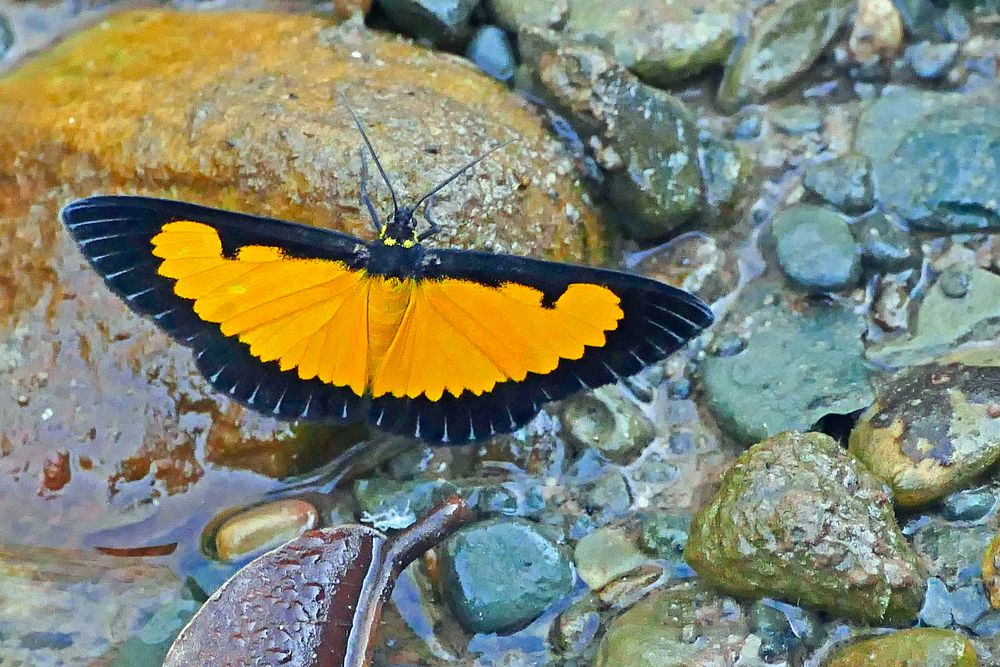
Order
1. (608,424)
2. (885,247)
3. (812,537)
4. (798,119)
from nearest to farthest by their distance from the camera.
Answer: (812,537) → (608,424) → (885,247) → (798,119)

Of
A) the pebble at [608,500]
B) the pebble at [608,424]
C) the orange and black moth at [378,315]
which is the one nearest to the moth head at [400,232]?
the orange and black moth at [378,315]

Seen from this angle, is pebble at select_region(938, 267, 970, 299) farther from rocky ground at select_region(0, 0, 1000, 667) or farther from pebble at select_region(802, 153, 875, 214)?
pebble at select_region(802, 153, 875, 214)

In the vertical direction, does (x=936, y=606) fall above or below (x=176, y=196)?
below

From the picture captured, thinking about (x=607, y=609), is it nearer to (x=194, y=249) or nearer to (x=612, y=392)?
(x=612, y=392)

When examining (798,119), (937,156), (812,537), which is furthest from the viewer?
(798,119)

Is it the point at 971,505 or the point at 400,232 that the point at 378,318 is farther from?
the point at 971,505

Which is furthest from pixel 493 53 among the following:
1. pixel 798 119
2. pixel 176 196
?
pixel 176 196

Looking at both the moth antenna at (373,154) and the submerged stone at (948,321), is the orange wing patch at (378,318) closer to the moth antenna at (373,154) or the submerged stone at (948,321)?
the moth antenna at (373,154)
